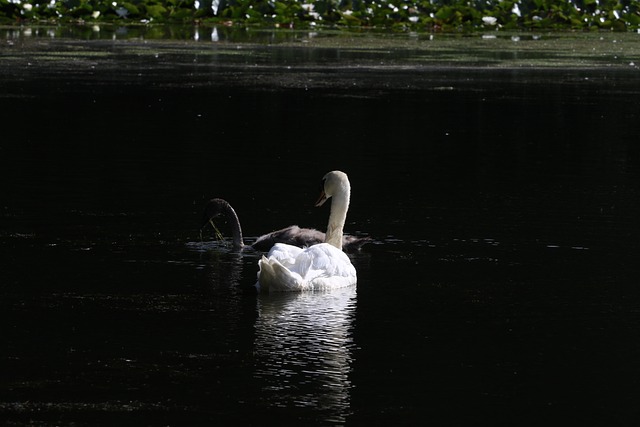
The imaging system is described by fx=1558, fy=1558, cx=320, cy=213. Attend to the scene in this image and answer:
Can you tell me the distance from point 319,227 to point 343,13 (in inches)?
990

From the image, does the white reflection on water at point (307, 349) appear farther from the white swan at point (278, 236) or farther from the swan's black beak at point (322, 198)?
the swan's black beak at point (322, 198)

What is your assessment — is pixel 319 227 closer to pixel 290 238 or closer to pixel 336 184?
pixel 336 184

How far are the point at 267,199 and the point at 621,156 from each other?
439cm

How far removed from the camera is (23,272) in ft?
29.2

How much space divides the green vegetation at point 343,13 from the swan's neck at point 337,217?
82.7 ft

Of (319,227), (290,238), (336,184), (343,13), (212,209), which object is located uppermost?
(343,13)

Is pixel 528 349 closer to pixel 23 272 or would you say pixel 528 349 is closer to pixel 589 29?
pixel 23 272

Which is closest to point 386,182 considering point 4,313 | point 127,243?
point 127,243

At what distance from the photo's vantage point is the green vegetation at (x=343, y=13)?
35.5 metres

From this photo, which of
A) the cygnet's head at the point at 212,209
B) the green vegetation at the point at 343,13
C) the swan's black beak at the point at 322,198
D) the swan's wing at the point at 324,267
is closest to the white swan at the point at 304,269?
the swan's wing at the point at 324,267

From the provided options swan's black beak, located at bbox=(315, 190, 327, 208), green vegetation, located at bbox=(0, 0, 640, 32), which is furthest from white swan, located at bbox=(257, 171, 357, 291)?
Answer: green vegetation, located at bbox=(0, 0, 640, 32)

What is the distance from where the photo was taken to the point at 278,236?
32.7ft

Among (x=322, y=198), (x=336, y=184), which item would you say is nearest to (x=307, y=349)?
(x=336, y=184)

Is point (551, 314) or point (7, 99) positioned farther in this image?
point (7, 99)
